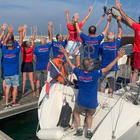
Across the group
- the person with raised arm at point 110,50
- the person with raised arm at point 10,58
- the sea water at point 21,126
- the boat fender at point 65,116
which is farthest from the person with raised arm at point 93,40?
the person with raised arm at point 10,58

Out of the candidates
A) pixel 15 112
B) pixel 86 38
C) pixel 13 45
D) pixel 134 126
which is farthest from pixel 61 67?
pixel 134 126

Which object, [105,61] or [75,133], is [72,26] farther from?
[75,133]

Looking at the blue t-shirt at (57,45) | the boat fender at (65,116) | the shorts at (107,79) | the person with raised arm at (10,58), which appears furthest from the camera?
the blue t-shirt at (57,45)

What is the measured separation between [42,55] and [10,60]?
1.19 m

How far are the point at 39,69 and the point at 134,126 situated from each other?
4.01 meters

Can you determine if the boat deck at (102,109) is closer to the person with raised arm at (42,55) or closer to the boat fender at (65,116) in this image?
the boat fender at (65,116)

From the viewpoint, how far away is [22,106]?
7.25 meters

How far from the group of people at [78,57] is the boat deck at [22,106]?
0.73 feet

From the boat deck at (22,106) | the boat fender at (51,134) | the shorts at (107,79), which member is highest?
the shorts at (107,79)

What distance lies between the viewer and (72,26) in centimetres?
700

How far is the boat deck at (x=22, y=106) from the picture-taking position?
22.5 feet

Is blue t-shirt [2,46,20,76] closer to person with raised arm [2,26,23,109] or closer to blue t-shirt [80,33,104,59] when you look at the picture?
person with raised arm [2,26,23,109]

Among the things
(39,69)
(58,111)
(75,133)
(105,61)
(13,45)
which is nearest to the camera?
(75,133)

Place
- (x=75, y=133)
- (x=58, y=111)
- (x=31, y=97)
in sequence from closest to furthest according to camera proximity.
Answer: (x=75, y=133), (x=58, y=111), (x=31, y=97)
